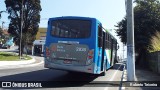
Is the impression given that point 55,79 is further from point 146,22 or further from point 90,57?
point 146,22

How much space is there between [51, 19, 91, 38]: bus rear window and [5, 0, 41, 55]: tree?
33.5 metres

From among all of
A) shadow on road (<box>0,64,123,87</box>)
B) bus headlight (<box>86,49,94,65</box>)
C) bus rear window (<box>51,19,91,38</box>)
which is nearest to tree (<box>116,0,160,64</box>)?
shadow on road (<box>0,64,123,87</box>)

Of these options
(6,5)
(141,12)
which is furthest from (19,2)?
(141,12)

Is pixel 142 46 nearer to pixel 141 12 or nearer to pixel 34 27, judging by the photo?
pixel 141 12

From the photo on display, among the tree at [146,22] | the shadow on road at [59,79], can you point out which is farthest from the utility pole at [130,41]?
the tree at [146,22]

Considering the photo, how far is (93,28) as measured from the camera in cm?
1591

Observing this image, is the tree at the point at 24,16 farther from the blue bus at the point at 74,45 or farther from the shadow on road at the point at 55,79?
the blue bus at the point at 74,45

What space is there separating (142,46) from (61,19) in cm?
2780

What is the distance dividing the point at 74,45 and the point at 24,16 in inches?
1420

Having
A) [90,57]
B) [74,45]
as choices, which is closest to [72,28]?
[74,45]

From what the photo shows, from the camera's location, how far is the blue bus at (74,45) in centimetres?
1562

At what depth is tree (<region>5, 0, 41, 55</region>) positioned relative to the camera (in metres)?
49.9

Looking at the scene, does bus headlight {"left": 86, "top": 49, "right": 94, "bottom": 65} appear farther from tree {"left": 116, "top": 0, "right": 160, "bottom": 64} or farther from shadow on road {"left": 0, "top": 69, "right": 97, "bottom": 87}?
tree {"left": 116, "top": 0, "right": 160, "bottom": 64}

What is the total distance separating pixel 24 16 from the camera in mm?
50656
